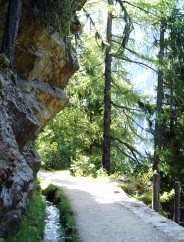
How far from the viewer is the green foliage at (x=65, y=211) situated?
7.25m

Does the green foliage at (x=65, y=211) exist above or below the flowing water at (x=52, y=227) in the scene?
above

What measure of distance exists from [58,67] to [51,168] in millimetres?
12778

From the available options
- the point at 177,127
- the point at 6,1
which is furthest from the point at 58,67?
the point at 177,127

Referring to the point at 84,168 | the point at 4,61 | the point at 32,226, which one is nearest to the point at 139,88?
the point at 84,168

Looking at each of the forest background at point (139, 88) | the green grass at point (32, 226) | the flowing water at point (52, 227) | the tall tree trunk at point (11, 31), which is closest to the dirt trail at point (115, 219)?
the flowing water at point (52, 227)

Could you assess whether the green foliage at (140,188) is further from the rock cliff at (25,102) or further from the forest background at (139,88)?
the rock cliff at (25,102)

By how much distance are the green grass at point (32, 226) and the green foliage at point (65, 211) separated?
22.5 inches

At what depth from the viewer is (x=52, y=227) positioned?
8.59m

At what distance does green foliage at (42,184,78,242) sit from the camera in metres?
7.25

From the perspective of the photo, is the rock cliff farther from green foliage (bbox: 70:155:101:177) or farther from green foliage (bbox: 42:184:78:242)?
green foliage (bbox: 70:155:101:177)

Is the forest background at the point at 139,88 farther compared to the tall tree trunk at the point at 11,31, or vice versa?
the forest background at the point at 139,88

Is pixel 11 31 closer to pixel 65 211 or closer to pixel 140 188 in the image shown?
pixel 65 211

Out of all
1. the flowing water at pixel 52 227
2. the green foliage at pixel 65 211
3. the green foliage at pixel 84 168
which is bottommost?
the flowing water at pixel 52 227

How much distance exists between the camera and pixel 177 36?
19484 mm
